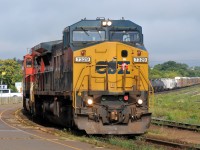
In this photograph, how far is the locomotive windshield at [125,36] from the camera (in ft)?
52.1

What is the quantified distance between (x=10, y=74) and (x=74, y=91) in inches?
3333

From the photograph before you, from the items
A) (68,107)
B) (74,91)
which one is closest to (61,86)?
(68,107)

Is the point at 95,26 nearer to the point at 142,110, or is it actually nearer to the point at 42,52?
the point at 142,110

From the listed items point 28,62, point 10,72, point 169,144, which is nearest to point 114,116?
point 169,144

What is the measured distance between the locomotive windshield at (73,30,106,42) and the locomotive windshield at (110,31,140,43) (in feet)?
1.25

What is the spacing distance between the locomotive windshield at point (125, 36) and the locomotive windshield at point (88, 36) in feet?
1.25

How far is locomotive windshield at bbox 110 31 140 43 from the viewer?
1588cm

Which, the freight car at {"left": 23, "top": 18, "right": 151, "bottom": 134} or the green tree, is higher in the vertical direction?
the green tree

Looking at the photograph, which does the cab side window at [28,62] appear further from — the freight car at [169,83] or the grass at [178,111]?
the freight car at [169,83]

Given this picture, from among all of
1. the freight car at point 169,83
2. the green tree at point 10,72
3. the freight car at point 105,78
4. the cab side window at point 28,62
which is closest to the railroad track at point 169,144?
the freight car at point 105,78

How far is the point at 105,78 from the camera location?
1512 centimetres

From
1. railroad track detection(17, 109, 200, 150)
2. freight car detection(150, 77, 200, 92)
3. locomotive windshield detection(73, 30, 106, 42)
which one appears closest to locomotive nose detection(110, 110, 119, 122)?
railroad track detection(17, 109, 200, 150)

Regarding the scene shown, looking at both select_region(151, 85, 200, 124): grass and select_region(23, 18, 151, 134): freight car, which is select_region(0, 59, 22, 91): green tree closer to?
select_region(151, 85, 200, 124): grass

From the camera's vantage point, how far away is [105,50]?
15.3 metres
